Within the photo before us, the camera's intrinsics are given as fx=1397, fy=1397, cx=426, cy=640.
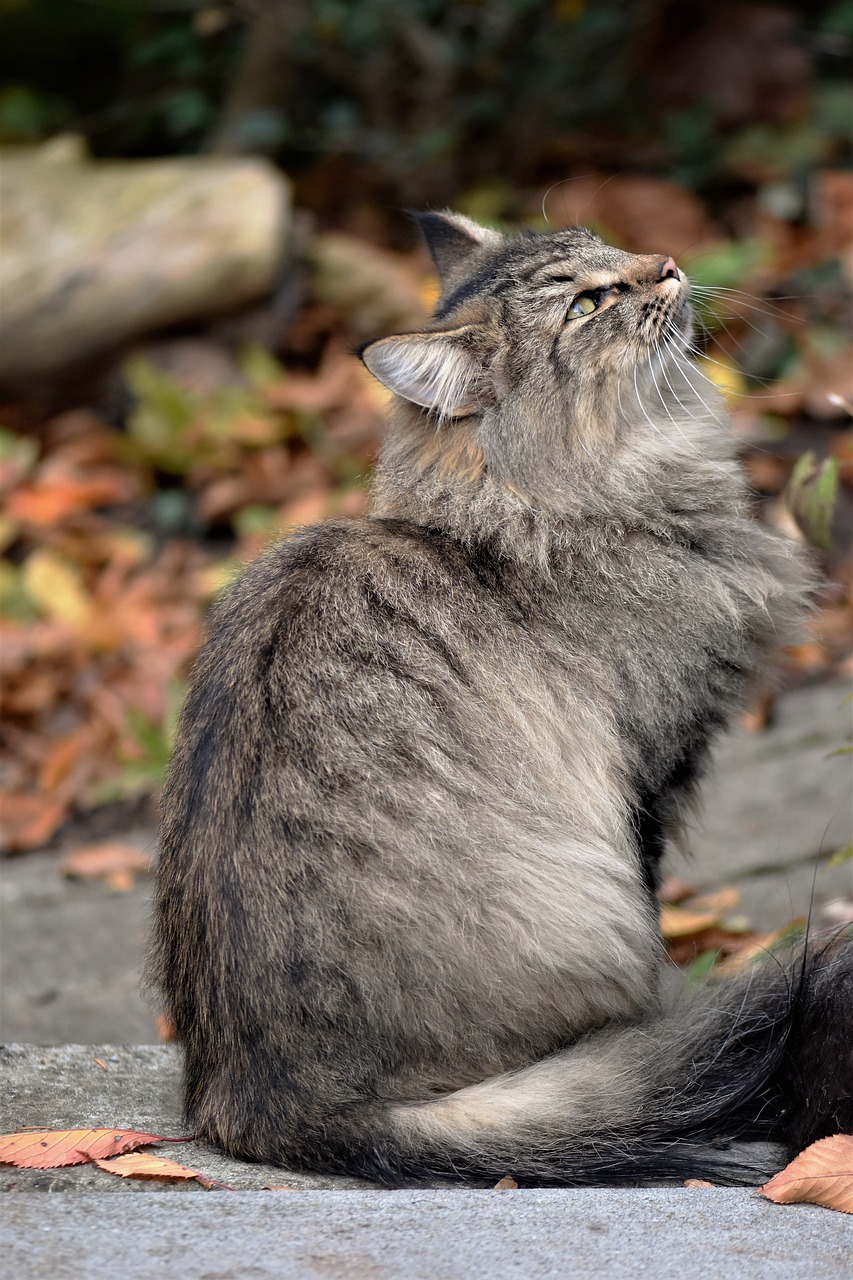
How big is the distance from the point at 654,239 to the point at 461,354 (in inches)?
192

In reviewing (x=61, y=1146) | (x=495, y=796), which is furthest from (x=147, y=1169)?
(x=495, y=796)

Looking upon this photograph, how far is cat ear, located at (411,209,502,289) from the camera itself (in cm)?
402

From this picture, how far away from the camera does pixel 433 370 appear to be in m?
3.20

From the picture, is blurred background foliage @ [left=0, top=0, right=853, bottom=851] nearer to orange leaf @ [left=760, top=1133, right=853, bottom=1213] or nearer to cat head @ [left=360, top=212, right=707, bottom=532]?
cat head @ [left=360, top=212, right=707, bottom=532]

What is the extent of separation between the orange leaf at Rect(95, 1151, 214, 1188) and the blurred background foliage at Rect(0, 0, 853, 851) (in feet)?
10.7

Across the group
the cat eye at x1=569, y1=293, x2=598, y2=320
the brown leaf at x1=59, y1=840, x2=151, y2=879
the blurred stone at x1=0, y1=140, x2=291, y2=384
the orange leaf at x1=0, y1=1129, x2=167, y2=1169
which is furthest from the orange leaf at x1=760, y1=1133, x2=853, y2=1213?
the blurred stone at x1=0, y1=140, x2=291, y2=384

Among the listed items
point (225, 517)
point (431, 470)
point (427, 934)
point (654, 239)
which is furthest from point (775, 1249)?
point (654, 239)

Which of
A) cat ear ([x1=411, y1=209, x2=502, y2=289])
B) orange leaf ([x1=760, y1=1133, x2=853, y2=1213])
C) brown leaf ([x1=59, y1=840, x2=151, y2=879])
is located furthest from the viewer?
brown leaf ([x1=59, y1=840, x2=151, y2=879])

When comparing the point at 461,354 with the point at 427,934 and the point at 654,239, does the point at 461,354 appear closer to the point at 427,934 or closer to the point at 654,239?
the point at 427,934

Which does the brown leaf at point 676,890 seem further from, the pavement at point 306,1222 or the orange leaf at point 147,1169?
the orange leaf at point 147,1169

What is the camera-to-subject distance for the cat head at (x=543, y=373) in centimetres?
328

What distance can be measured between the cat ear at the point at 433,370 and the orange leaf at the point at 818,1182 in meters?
1.77

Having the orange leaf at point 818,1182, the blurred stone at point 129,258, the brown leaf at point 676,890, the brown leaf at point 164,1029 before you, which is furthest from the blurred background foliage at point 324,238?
the orange leaf at point 818,1182

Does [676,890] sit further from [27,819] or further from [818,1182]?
[27,819]
